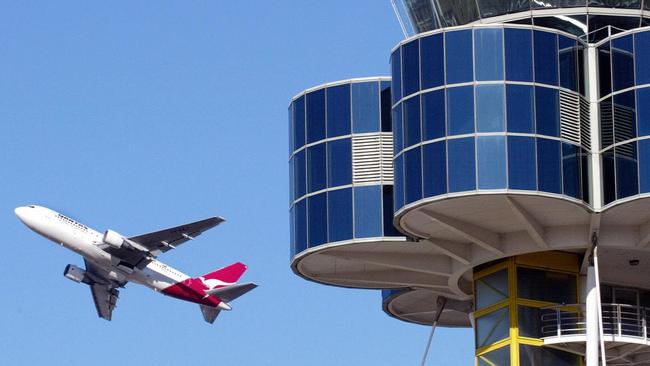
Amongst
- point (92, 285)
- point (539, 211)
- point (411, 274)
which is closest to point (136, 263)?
point (92, 285)

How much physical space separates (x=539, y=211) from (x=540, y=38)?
6247mm

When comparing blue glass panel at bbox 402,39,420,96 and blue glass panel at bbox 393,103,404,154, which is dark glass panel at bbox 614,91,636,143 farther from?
blue glass panel at bbox 393,103,404,154

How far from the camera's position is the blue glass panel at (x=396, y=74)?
190 ft

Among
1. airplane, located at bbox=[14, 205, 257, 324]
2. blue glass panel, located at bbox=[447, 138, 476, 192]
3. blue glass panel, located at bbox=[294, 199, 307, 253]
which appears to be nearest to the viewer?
blue glass panel, located at bbox=[447, 138, 476, 192]

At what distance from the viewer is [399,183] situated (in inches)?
2240

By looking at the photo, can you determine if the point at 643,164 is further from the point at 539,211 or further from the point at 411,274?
the point at 411,274

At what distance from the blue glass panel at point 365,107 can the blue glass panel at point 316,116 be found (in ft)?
4.35

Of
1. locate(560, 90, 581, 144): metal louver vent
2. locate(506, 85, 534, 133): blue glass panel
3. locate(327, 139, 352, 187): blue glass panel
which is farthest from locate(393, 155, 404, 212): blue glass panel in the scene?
locate(560, 90, 581, 144): metal louver vent

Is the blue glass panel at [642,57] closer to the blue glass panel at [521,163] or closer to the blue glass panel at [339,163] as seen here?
the blue glass panel at [521,163]

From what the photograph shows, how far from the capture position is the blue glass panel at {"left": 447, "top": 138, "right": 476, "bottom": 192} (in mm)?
54531

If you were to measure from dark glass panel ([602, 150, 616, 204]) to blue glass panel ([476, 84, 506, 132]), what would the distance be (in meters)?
4.17

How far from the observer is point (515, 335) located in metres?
59.2

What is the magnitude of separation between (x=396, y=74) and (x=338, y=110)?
4415 millimetres

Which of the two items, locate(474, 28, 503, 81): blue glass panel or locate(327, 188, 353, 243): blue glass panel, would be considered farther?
locate(327, 188, 353, 243): blue glass panel
